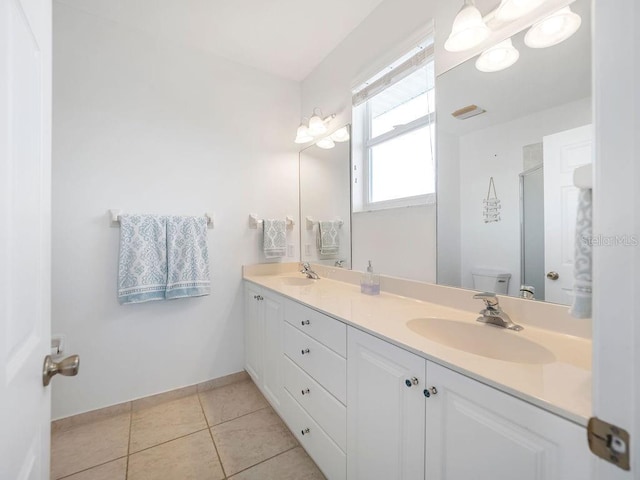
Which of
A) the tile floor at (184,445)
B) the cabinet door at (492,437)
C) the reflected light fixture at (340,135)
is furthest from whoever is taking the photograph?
the reflected light fixture at (340,135)

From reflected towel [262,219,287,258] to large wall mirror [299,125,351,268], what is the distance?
220 mm

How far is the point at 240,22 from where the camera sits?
5.90 feet

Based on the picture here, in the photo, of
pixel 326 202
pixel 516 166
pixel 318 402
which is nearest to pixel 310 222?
pixel 326 202

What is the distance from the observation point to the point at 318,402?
1.27m

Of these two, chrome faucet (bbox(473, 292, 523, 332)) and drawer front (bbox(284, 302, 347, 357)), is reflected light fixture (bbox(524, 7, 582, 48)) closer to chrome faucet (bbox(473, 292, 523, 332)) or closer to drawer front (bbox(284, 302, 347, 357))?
chrome faucet (bbox(473, 292, 523, 332))

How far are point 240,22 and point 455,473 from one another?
2474mm

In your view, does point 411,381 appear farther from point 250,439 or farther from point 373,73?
point 373,73

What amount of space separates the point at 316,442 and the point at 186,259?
4.47 feet

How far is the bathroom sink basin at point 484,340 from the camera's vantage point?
2.93ft

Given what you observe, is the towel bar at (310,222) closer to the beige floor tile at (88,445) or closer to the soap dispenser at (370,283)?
the soap dispenser at (370,283)

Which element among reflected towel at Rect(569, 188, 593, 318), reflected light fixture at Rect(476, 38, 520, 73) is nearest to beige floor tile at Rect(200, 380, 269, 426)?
reflected towel at Rect(569, 188, 593, 318)

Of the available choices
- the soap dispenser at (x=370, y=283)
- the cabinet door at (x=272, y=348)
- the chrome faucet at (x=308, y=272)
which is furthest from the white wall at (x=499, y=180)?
the chrome faucet at (x=308, y=272)

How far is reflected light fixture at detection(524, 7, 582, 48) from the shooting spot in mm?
945

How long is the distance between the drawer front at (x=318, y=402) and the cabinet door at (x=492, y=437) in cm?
42
